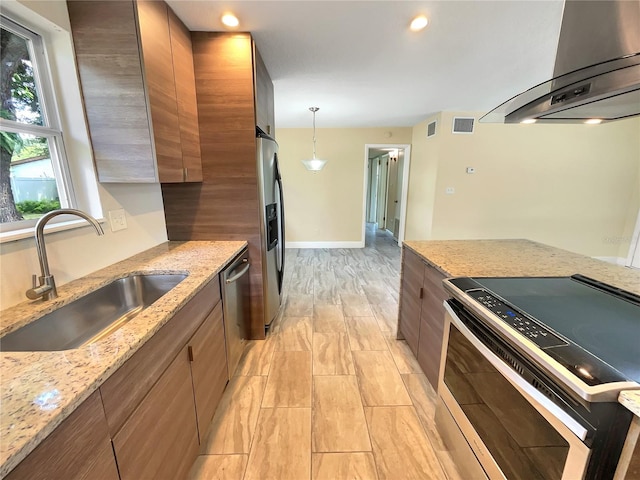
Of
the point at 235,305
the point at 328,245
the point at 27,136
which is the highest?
the point at 27,136

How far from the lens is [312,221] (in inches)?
217

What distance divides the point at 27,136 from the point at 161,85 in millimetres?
679

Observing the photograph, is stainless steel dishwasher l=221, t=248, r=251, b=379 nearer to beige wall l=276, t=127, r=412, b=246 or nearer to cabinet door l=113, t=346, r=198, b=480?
cabinet door l=113, t=346, r=198, b=480

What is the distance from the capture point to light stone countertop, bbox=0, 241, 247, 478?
20.2 inches

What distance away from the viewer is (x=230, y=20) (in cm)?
172

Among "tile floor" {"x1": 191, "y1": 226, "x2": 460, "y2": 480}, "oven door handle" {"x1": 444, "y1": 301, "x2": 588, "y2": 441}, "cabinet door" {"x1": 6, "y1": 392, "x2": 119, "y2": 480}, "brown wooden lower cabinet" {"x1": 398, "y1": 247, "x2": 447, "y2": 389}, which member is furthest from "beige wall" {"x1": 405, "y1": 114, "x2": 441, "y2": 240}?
"cabinet door" {"x1": 6, "y1": 392, "x2": 119, "y2": 480}

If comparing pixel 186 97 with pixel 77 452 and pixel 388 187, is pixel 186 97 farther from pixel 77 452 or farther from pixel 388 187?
pixel 388 187

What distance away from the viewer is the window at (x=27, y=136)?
1138 millimetres

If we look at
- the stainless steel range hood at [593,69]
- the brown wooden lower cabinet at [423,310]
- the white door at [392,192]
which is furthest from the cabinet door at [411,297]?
the white door at [392,192]

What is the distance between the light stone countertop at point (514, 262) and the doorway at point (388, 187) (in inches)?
141

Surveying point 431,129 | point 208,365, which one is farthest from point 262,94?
point 431,129

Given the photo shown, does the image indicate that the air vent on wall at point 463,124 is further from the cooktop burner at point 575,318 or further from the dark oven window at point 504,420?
the dark oven window at point 504,420

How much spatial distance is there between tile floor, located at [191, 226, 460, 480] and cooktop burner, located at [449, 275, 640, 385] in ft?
3.07

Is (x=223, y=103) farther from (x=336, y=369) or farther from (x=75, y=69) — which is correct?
(x=336, y=369)
